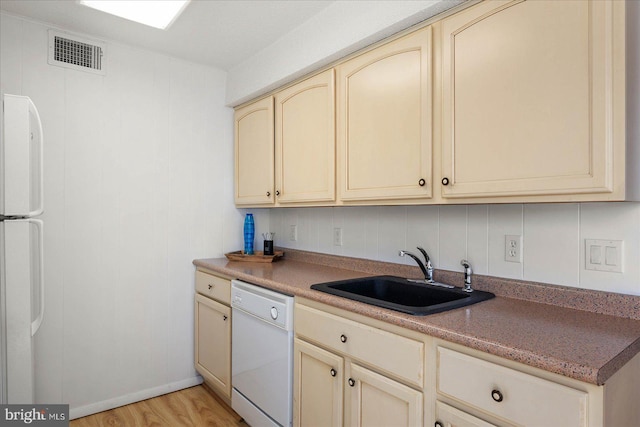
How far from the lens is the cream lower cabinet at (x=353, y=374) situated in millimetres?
1287

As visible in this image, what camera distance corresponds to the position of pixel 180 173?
2729 millimetres

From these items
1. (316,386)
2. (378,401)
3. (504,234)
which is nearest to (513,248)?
(504,234)

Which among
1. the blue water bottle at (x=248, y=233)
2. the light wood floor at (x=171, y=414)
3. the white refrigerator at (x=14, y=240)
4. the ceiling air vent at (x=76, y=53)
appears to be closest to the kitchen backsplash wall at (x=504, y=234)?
the blue water bottle at (x=248, y=233)

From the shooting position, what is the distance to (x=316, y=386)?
1658 millimetres

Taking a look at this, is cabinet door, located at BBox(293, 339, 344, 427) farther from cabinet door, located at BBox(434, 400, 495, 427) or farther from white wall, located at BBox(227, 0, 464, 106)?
white wall, located at BBox(227, 0, 464, 106)

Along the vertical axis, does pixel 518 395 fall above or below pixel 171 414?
above

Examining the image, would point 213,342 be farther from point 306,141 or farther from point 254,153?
point 306,141

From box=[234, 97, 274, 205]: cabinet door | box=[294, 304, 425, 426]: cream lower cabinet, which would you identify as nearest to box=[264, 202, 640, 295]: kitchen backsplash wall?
box=[234, 97, 274, 205]: cabinet door

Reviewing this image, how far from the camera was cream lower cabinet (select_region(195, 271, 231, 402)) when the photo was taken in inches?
92.5

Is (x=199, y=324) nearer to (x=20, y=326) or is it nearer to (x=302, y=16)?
(x=20, y=326)

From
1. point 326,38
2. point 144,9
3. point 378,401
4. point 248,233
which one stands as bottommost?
point 378,401

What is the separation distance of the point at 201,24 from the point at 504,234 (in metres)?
1.96

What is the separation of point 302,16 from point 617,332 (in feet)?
6.51

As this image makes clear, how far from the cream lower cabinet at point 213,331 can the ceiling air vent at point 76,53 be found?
58.5 inches
